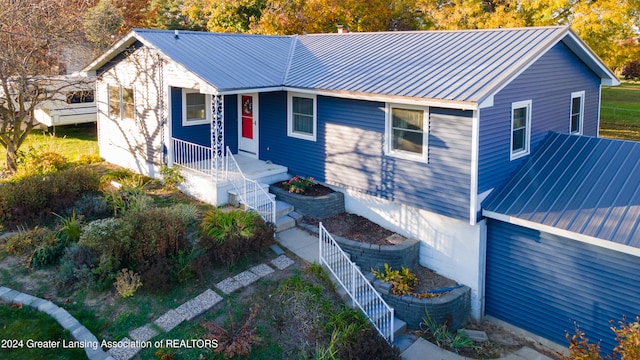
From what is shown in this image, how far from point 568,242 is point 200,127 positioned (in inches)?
389

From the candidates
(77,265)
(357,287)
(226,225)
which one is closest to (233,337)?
(357,287)

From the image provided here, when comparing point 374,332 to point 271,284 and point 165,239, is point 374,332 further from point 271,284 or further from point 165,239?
point 165,239

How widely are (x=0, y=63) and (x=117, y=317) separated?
10.5m

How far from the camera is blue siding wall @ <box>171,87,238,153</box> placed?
45.7ft

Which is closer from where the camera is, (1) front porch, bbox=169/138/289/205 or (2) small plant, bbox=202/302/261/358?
(2) small plant, bbox=202/302/261/358

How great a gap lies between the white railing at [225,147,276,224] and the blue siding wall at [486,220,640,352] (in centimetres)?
467

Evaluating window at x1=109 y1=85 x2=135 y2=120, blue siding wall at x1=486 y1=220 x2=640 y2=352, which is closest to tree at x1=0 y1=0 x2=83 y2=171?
window at x1=109 y1=85 x2=135 y2=120

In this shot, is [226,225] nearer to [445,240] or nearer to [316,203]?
[316,203]

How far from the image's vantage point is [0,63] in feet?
48.5

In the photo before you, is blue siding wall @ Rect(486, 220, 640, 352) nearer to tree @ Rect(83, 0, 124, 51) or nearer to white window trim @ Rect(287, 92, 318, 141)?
white window trim @ Rect(287, 92, 318, 141)

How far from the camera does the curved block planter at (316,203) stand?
478 inches

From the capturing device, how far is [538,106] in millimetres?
11555

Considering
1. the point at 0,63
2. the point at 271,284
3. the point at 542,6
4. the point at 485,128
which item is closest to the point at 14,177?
the point at 0,63

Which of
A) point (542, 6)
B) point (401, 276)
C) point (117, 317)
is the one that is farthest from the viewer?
point (542, 6)
